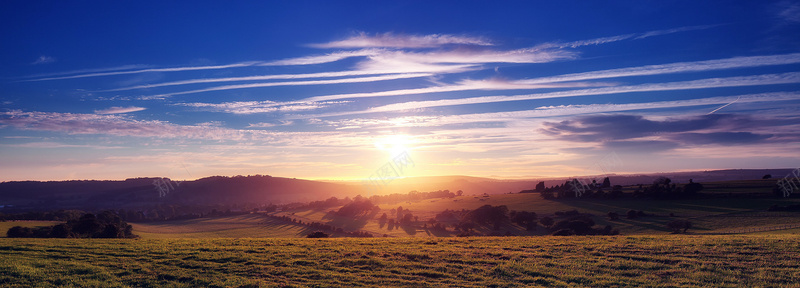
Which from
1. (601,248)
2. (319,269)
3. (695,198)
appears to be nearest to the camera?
(319,269)

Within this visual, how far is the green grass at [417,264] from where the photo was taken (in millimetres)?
16594

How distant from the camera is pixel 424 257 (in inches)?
855

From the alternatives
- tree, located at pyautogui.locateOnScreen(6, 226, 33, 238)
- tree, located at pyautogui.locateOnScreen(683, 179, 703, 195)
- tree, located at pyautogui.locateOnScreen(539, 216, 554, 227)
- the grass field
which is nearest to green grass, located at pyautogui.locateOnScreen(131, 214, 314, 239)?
the grass field

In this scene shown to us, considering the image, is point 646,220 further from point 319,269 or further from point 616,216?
point 319,269

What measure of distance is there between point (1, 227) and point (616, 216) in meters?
118

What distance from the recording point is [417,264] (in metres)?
19.9

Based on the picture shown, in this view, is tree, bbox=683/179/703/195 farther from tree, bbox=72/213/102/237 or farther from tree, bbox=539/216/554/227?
tree, bbox=72/213/102/237

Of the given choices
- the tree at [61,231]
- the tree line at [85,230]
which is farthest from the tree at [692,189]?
the tree at [61,231]

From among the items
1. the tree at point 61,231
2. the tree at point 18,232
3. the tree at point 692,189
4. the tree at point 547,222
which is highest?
the tree at point 692,189

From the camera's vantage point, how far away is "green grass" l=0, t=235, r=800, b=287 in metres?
16.6

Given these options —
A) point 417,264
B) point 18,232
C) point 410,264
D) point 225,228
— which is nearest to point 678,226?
point 417,264

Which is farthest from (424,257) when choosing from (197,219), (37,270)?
(197,219)

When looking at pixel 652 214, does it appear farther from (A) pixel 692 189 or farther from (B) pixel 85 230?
(B) pixel 85 230

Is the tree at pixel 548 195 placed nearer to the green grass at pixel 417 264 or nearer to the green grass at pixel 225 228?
the green grass at pixel 225 228
